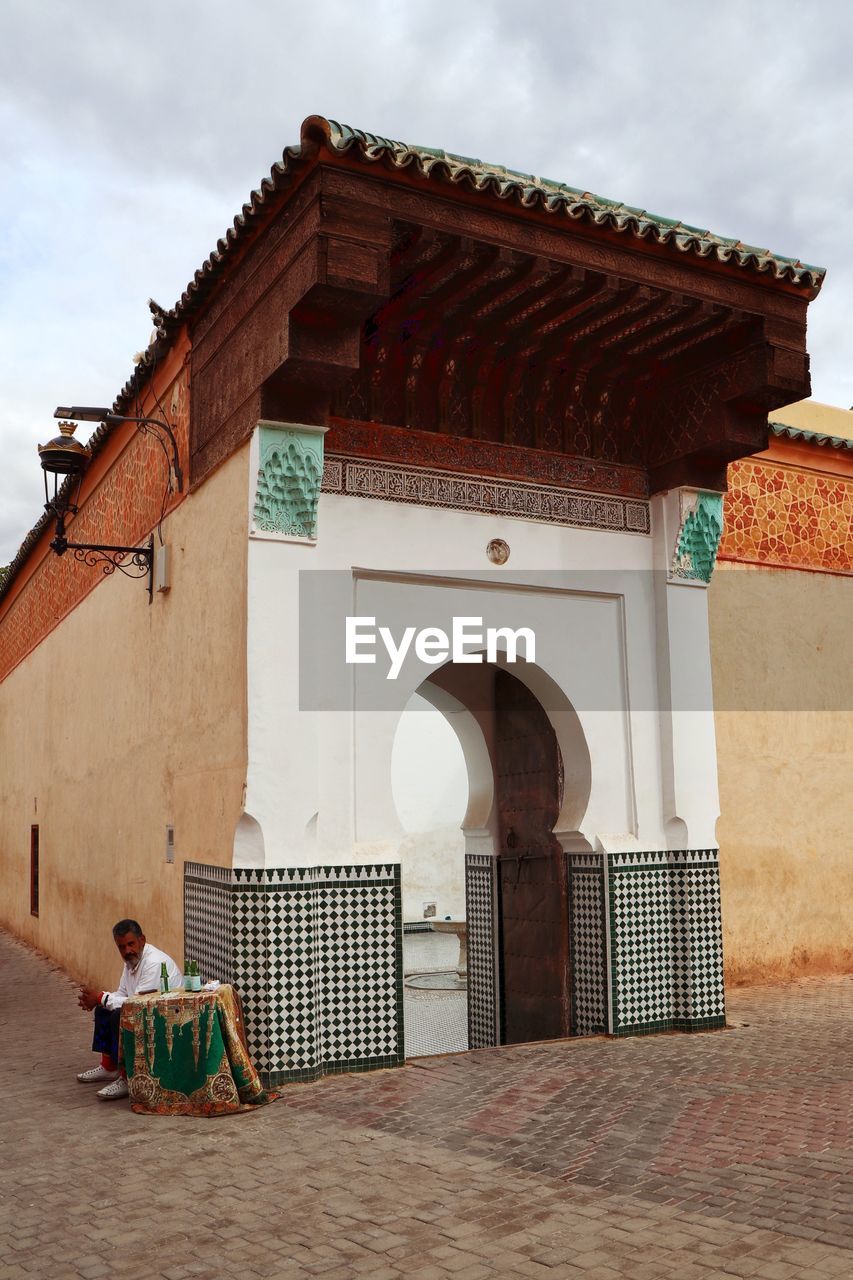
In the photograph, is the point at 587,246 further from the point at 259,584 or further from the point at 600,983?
the point at 600,983

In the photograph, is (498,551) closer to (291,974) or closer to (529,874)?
(529,874)

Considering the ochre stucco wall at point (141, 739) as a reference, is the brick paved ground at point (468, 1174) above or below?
below

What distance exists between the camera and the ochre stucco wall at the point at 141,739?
5.74 meters

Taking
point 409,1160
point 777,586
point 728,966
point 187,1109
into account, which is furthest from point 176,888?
point 777,586

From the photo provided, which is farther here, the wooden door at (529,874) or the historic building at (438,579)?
the wooden door at (529,874)

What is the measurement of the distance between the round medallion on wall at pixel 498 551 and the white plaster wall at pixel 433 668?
Result: 0.04 metres

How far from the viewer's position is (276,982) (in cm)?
520

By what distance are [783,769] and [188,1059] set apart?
17.3 feet

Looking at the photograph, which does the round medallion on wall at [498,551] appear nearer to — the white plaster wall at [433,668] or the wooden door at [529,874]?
the white plaster wall at [433,668]

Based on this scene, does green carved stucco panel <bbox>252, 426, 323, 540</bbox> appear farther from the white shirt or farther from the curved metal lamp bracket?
the white shirt

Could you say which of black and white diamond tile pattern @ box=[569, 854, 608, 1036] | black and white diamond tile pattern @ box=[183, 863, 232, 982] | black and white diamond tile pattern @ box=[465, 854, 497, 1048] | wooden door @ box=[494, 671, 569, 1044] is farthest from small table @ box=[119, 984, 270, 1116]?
black and white diamond tile pattern @ box=[465, 854, 497, 1048]

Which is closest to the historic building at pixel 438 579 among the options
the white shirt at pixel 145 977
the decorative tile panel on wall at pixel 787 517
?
the white shirt at pixel 145 977

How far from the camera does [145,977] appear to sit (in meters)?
5.18

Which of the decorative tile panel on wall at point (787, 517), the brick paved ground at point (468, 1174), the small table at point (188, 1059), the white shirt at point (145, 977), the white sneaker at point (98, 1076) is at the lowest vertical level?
the white sneaker at point (98, 1076)
